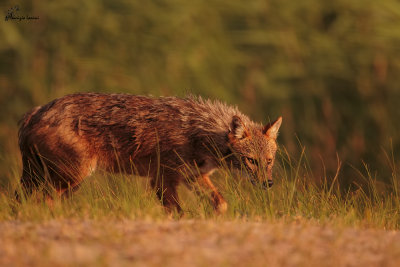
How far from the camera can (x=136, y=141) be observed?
24.6 feet

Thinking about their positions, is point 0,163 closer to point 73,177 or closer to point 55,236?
point 73,177

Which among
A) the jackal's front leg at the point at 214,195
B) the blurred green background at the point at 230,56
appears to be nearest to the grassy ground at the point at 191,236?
the jackal's front leg at the point at 214,195

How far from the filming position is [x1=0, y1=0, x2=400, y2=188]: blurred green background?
11.1m

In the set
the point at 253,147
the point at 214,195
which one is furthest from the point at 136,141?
the point at 253,147

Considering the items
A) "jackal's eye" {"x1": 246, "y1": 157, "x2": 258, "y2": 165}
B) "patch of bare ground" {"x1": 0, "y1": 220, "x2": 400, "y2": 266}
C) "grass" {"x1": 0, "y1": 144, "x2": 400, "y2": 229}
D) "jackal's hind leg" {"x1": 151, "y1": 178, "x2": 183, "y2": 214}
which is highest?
"patch of bare ground" {"x1": 0, "y1": 220, "x2": 400, "y2": 266}

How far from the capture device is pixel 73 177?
7.26m

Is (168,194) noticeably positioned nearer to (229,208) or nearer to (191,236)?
(229,208)

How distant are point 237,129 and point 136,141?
3.60 ft

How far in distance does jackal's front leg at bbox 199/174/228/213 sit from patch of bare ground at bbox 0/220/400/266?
1.59 meters

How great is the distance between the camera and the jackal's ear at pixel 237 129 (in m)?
7.30

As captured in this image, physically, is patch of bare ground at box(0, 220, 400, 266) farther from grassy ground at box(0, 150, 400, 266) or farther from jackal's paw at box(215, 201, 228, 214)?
jackal's paw at box(215, 201, 228, 214)

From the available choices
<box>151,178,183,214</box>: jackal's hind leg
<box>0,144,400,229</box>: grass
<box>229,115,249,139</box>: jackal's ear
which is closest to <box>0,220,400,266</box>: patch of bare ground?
<box>0,144,400,229</box>: grass

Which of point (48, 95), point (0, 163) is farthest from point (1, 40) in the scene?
point (0, 163)

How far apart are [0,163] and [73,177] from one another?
3331 millimetres
